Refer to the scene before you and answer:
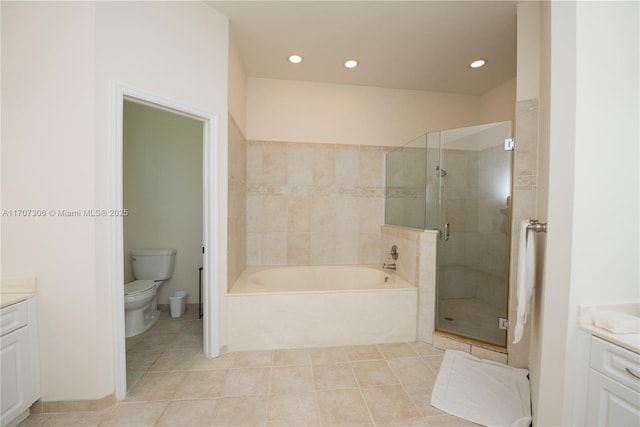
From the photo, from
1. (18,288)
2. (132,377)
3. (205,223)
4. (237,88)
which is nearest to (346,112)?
(237,88)

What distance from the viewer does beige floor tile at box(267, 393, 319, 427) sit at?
135cm

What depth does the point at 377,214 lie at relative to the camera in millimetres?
3121

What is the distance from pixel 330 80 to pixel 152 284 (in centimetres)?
296

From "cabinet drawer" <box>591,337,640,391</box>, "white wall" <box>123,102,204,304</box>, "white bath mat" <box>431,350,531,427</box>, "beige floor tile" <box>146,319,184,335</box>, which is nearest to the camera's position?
"cabinet drawer" <box>591,337,640,391</box>

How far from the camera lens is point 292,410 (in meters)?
1.44

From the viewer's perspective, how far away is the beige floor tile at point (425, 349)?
2.06 meters

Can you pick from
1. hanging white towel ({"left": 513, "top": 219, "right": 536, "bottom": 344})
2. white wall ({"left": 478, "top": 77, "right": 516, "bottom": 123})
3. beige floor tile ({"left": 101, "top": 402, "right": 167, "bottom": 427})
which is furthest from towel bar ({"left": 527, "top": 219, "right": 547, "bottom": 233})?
beige floor tile ({"left": 101, "top": 402, "right": 167, "bottom": 427})

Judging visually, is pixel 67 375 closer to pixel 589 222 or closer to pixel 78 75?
pixel 78 75

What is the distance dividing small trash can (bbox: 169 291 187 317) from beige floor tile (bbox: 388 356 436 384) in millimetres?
2248

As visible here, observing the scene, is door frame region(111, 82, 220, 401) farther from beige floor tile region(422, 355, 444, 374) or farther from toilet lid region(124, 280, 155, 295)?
beige floor tile region(422, 355, 444, 374)

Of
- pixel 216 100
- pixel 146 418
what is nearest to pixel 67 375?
pixel 146 418

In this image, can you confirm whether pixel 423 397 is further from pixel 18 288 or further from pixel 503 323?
pixel 18 288

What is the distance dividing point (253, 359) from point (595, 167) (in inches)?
90.6

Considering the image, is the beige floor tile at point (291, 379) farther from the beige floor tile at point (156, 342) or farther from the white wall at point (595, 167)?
the white wall at point (595, 167)
